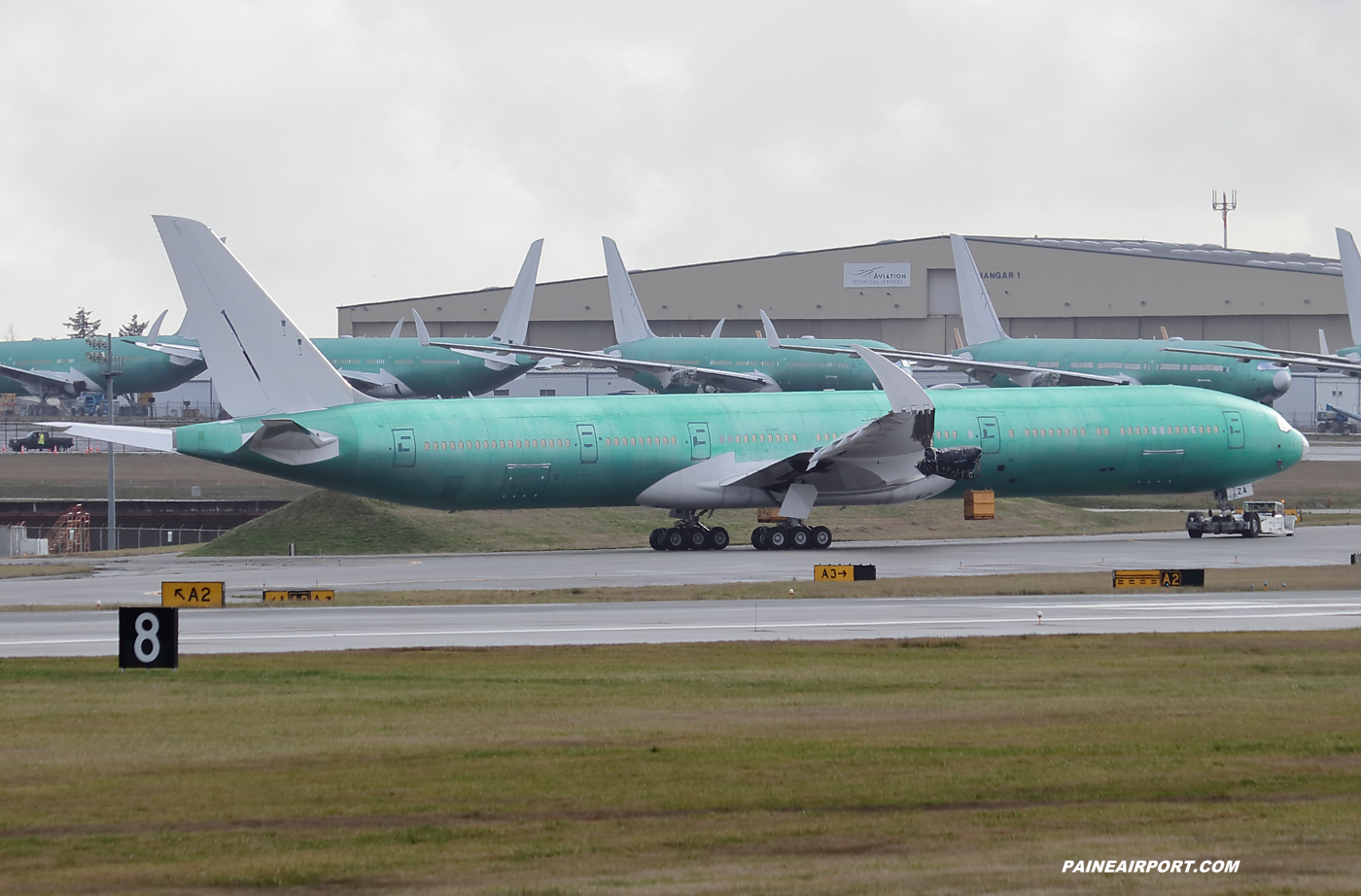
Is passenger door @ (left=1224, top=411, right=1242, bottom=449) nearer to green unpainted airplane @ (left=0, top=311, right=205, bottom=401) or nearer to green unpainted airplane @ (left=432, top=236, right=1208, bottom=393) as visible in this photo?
green unpainted airplane @ (left=432, top=236, right=1208, bottom=393)

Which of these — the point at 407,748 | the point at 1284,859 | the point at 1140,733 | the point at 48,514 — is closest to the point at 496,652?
the point at 407,748

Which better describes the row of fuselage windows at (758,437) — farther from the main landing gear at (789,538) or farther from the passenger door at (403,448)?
the main landing gear at (789,538)

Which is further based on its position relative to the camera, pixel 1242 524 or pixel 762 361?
pixel 762 361

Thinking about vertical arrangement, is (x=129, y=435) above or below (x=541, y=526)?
above

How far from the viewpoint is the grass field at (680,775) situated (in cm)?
1080

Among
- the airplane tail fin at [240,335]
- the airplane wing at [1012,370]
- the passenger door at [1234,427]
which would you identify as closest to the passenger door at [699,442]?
the airplane tail fin at [240,335]

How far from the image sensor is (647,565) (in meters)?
42.3

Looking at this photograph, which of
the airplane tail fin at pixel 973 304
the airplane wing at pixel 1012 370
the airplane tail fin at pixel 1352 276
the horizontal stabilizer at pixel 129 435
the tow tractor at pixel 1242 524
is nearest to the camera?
the horizontal stabilizer at pixel 129 435

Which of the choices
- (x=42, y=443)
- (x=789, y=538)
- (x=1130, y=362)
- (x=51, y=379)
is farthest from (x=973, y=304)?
(x=51, y=379)

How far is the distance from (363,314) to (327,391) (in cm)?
10188

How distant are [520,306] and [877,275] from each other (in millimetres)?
36715

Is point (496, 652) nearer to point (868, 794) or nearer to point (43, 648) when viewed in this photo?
point (43, 648)

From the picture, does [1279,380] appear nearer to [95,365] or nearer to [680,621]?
[680,621]

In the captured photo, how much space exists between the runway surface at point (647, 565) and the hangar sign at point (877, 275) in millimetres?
80304
